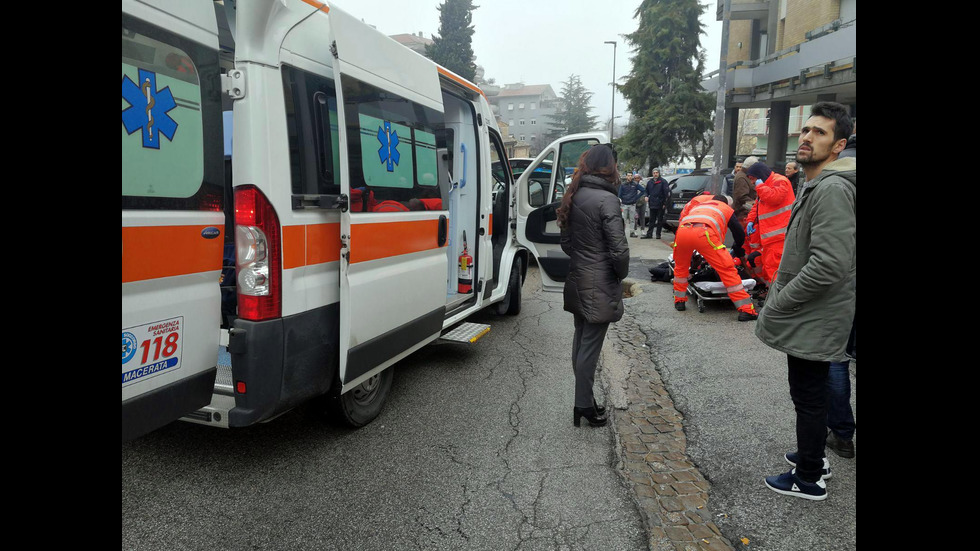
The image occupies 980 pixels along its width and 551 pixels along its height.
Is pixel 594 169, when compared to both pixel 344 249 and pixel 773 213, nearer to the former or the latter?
pixel 344 249

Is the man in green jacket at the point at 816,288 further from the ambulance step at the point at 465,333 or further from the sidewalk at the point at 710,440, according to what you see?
the ambulance step at the point at 465,333

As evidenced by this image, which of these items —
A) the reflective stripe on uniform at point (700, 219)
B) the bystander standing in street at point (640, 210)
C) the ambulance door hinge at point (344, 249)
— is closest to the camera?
the ambulance door hinge at point (344, 249)

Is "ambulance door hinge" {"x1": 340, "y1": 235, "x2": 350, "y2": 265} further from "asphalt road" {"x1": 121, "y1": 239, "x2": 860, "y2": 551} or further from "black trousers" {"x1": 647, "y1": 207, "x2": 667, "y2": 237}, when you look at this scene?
"black trousers" {"x1": 647, "y1": 207, "x2": 667, "y2": 237}

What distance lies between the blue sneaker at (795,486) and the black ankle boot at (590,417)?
1117 millimetres

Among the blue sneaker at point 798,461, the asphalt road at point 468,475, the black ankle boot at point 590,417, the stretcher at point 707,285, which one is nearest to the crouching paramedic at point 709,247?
the stretcher at point 707,285

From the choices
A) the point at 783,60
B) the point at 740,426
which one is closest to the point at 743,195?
the point at 740,426

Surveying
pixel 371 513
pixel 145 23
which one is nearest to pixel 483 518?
pixel 371 513

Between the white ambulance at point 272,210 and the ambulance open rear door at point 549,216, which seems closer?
the white ambulance at point 272,210

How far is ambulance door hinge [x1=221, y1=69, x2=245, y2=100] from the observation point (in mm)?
2625

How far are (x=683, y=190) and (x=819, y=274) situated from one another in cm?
1368

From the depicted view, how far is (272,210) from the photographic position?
2.71 metres

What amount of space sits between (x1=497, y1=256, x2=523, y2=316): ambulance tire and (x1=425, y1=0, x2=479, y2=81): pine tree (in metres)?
36.7

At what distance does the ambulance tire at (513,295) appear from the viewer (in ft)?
22.0

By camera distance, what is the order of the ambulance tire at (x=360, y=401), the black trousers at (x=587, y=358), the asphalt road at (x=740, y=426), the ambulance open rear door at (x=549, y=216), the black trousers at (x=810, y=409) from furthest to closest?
1. the ambulance open rear door at (x=549, y=216)
2. the black trousers at (x=587, y=358)
3. the ambulance tire at (x=360, y=401)
4. the black trousers at (x=810, y=409)
5. the asphalt road at (x=740, y=426)
